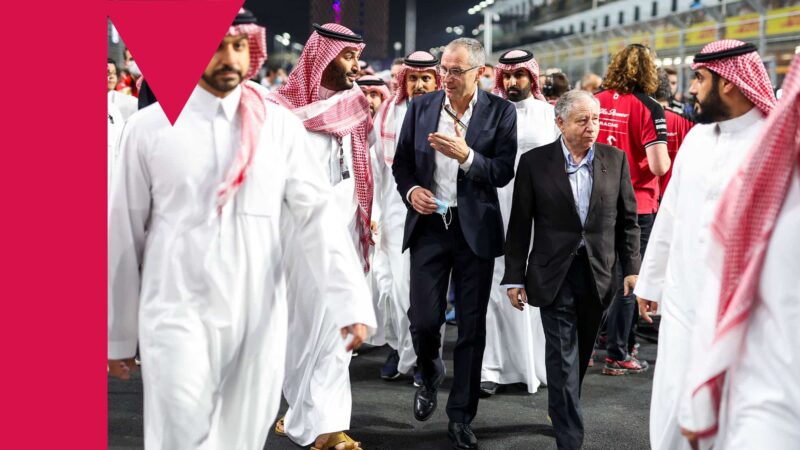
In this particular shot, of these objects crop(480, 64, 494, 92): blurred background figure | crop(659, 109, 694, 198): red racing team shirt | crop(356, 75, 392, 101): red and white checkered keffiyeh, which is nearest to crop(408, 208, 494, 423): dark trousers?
crop(659, 109, 694, 198): red racing team shirt

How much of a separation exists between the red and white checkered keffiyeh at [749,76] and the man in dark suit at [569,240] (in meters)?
0.86

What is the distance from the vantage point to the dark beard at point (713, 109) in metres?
3.12

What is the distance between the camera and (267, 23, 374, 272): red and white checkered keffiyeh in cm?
409

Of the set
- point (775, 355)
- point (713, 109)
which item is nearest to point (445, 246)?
point (713, 109)

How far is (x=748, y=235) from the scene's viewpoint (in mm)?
2307

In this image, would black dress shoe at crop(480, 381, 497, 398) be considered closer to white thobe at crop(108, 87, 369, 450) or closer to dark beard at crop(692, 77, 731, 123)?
dark beard at crop(692, 77, 731, 123)

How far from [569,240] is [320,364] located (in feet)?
4.01

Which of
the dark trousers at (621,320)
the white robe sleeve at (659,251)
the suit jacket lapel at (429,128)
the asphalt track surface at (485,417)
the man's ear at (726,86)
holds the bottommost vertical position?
the asphalt track surface at (485,417)

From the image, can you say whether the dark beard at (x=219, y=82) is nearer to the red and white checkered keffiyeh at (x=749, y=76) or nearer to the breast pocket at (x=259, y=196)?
the breast pocket at (x=259, y=196)

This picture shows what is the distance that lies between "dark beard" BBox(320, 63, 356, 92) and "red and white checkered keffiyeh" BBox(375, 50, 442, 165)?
0.86m

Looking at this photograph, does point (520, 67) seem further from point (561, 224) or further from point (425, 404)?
point (425, 404)

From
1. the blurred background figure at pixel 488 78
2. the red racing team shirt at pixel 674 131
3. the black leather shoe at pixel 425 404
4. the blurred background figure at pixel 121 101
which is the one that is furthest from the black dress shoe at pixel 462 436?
the blurred background figure at pixel 488 78

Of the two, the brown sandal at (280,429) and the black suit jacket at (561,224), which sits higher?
the black suit jacket at (561,224)

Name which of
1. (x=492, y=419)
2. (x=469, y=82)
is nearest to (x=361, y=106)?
(x=469, y=82)
